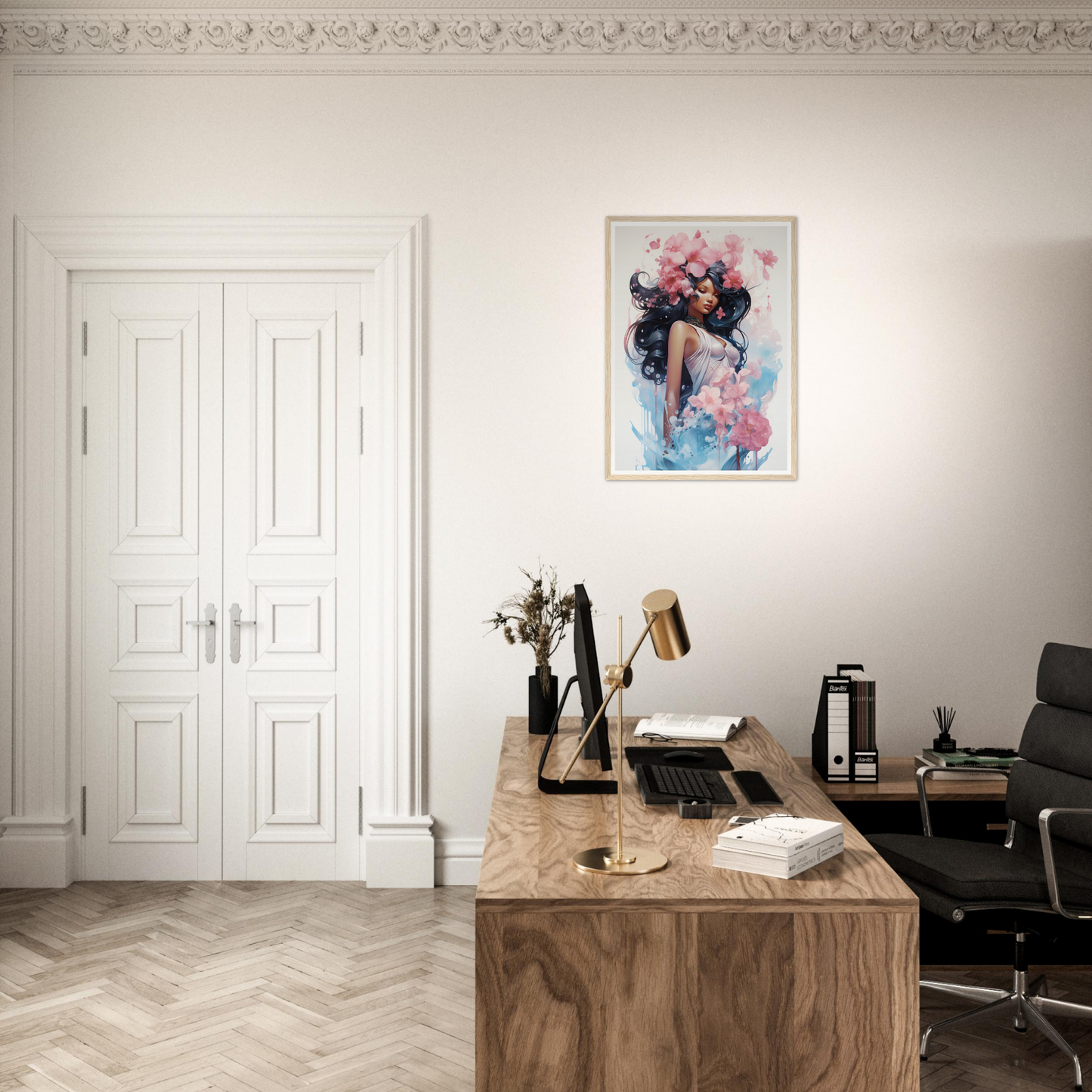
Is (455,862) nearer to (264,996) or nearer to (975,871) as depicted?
(264,996)

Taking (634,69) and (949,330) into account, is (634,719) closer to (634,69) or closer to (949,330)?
(949,330)

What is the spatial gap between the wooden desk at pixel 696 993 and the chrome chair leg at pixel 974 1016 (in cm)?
101

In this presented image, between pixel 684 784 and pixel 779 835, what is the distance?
0.57 meters

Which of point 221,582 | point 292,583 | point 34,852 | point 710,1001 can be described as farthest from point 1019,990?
point 34,852

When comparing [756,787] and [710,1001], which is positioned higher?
[756,787]

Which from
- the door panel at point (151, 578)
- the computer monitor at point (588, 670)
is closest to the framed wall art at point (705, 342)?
the computer monitor at point (588, 670)

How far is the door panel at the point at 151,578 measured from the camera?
12.7ft

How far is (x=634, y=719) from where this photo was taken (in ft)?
11.6

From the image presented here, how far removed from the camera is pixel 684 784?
244 cm

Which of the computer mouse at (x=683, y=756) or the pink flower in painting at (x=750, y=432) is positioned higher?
the pink flower in painting at (x=750, y=432)

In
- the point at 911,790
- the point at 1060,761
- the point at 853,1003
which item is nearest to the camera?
the point at 853,1003

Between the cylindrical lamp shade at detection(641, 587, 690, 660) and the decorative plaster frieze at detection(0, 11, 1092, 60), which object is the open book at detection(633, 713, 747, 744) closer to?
the cylindrical lamp shade at detection(641, 587, 690, 660)

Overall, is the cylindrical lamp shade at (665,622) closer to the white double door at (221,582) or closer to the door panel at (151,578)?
the white double door at (221,582)

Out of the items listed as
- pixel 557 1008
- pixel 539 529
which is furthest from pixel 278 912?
pixel 557 1008
